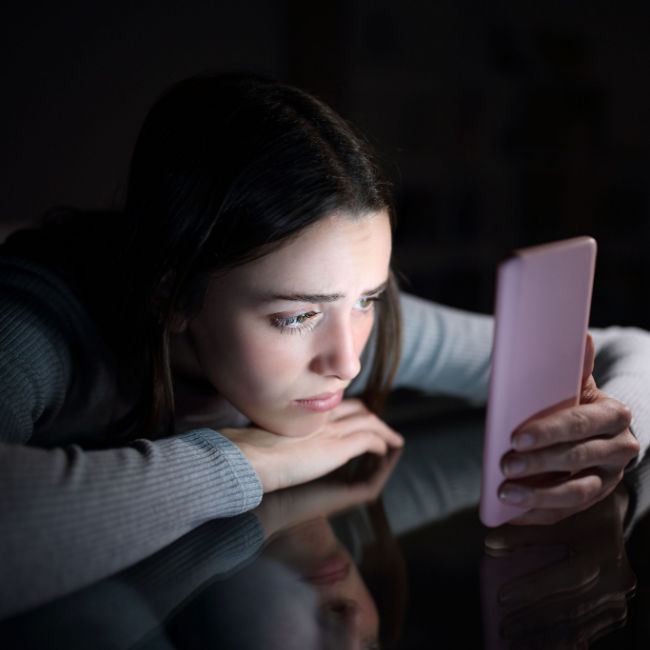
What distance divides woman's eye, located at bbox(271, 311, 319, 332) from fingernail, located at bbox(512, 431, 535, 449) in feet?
0.88

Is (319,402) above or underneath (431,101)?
underneath

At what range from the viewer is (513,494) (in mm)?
722

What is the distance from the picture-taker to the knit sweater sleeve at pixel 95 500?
2.05 feet

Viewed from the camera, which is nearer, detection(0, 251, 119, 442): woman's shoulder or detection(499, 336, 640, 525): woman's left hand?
detection(499, 336, 640, 525): woman's left hand

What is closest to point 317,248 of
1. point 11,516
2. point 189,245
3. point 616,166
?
point 189,245

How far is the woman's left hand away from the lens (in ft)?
2.36

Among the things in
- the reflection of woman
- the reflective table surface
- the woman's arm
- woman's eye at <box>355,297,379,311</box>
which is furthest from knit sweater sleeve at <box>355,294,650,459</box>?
the reflective table surface

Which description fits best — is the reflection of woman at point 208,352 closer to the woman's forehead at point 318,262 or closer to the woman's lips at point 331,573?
the woman's forehead at point 318,262

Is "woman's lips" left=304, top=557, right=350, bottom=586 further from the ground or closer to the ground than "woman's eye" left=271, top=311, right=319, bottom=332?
closer to the ground

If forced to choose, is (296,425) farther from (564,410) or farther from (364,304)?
(564,410)

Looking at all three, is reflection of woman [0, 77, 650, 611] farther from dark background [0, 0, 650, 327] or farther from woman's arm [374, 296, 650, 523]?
dark background [0, 0, 650, 327]

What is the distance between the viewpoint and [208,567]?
680 mm

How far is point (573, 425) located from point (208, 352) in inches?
17.6

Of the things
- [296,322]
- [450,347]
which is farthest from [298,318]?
[450,347]
